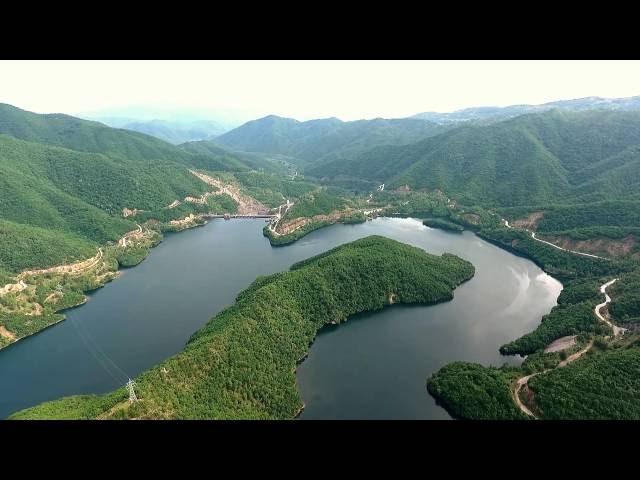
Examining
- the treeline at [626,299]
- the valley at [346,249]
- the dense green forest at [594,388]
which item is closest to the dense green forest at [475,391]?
the valley at [346,249]

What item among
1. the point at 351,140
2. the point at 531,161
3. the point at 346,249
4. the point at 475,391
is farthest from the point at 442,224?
the point at 351,140

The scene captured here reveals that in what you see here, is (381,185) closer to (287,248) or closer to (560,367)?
(287,248)

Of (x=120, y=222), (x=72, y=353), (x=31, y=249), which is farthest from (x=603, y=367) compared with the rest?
(x=120, y=222)

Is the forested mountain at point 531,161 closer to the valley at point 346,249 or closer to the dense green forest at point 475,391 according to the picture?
the valley at point 346,249

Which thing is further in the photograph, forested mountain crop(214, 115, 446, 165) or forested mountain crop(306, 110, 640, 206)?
forested mountain crop(214, 115, 446, 165)

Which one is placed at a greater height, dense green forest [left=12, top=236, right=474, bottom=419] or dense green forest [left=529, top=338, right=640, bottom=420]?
dense green forest [left=12, top=236, right=474, bottom=419]

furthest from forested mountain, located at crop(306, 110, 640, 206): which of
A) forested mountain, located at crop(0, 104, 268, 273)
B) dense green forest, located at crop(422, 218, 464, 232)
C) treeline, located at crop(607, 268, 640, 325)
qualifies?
forested mountain, located at crop(0, 104, 268, 273)

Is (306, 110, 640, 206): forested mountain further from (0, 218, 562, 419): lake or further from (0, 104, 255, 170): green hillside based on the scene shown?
(0, 104, 255, 170): green hillside
